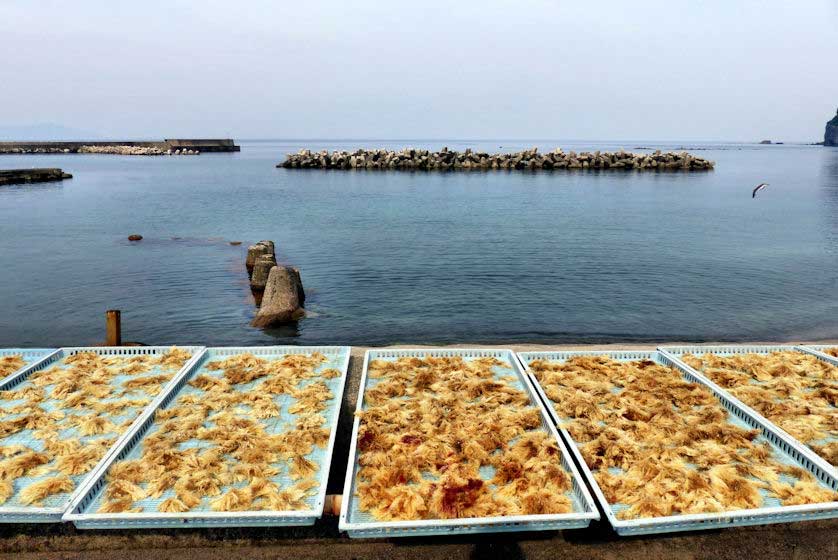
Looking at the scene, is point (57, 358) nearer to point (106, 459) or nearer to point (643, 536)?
point (106, 459)

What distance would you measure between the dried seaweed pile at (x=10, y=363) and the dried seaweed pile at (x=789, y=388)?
13632 mm

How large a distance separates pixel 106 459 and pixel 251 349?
4.45 meters

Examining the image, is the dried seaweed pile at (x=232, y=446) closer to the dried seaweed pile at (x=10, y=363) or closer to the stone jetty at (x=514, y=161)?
the dried seaweed pile at (x=10, y=363)

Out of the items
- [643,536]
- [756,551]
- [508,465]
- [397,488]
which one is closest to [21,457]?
[397,488]

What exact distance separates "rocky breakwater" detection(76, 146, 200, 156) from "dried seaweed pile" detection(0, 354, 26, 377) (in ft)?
505

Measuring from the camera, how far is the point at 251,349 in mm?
12016

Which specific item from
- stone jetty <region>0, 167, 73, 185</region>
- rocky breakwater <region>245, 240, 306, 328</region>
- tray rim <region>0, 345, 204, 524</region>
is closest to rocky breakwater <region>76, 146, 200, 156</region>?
stone jetty <region>0, 167, 73, 185</region>

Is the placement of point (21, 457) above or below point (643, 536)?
above

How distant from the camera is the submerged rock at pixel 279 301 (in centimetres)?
2000

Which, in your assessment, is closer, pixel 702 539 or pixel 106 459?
pixel 702 539

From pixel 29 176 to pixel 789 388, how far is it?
87.2 m

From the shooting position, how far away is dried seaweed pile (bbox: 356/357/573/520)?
7023 mm

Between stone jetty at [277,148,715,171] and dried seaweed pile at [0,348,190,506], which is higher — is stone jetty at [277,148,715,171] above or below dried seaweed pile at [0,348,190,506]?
above

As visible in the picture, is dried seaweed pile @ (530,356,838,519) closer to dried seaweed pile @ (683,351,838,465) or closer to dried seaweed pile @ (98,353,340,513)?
dried seaweed pile @ (683,351,838,465)
